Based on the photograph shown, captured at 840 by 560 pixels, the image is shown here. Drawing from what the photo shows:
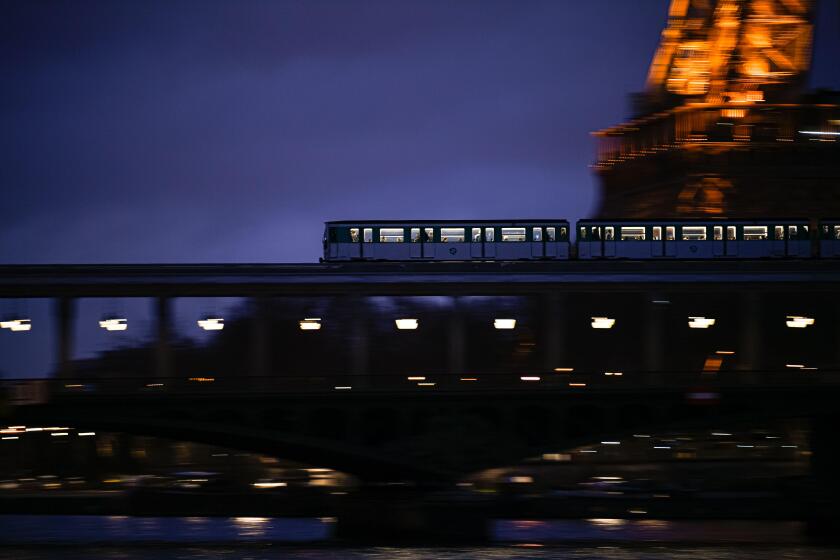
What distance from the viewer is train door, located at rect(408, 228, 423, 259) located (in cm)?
6438

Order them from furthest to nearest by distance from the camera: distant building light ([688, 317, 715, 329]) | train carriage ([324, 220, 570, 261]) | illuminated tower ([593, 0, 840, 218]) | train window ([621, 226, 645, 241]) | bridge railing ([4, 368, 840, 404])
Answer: illuminated tower ([593, 0, 840, 218]) < train window ([621, 226, 645, 241]) < train carriage ([324, 220, 570, 261]) < distant building light ([688, 317, 715, 329]) < bridge railing ([4, 368, 840, 404])

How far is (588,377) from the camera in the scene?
1984 inches

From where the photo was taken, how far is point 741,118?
95125 mm

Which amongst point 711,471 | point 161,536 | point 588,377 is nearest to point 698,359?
point 711,471

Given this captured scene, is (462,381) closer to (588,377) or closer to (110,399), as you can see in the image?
(588,377)

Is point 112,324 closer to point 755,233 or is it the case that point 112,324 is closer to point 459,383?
point 459,383

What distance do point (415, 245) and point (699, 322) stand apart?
1464 centimetres

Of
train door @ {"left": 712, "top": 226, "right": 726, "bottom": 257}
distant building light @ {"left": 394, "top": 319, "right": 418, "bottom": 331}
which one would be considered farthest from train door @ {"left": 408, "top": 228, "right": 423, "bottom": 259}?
train door @ {"left": 712, "top": 226, "right": 726, "bottom": 257}

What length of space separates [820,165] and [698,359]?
4326 centimetres

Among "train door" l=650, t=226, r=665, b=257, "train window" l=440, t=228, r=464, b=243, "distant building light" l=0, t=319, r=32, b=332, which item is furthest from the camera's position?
"train door" l=650, t=226, r=665, b=257

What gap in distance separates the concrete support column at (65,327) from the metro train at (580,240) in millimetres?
14114

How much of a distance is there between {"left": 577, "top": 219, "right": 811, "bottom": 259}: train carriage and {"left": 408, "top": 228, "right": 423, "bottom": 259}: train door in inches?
336

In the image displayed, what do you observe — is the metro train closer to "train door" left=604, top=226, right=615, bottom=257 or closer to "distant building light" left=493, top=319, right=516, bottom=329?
"train door" left=604, top=226, right=615, bottom=257

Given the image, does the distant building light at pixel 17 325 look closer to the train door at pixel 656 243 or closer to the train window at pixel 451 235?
the train window at pixel 451 235
